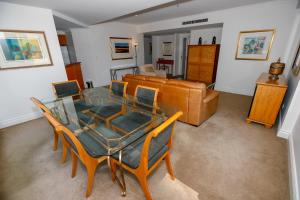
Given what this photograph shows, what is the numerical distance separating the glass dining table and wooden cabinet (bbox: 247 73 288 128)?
5.60 feet

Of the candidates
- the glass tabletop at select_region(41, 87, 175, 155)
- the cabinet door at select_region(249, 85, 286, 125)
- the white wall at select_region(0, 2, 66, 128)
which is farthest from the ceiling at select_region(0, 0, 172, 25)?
the cabinet door at select_region(249, 85, 286, 125)

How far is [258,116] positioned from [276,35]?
8.00 feet

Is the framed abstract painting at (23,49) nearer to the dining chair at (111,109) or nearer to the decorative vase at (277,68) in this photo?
the dining chair at (111,109)

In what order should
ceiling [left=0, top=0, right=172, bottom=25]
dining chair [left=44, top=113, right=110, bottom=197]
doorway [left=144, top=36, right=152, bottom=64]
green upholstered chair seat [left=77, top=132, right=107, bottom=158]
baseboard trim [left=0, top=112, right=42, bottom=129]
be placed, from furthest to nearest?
doorway [left=144, top=36, right=152, bottom=64], baseboard trim [left=0, top=112, right=42, bottom=129], ceiling [left=0, top=0, right=172, bottom=25], green upholstered chair seat [left=77, top=132, right=107, bottom=158], dining chair [left=44, top=113, right=110, bottom=197]

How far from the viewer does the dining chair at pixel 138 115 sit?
1804 mm

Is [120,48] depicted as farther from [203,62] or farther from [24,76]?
[24,76]

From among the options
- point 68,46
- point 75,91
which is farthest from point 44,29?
point 68,46

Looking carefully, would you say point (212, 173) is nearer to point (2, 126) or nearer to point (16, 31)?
point (2, 126)

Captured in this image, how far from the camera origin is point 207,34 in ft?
17.0

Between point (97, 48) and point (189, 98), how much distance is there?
4.10 meters

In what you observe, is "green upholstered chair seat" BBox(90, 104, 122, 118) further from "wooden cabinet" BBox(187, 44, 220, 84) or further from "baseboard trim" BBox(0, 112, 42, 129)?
"wooden cabinet" BBox(187, 44, 220, 84)

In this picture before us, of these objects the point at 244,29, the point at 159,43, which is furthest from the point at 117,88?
the point at 159,43

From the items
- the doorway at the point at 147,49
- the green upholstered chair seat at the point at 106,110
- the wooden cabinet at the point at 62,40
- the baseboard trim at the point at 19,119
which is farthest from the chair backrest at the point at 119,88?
the doorway at the point at 147,49

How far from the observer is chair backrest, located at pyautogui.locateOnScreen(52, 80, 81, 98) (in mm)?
2582
